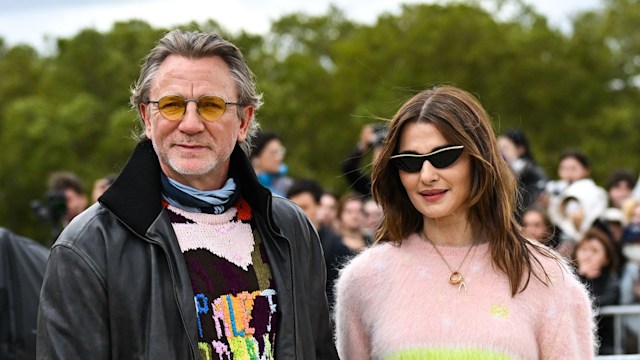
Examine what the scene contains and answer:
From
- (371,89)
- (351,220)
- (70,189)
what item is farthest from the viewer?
(371,89)

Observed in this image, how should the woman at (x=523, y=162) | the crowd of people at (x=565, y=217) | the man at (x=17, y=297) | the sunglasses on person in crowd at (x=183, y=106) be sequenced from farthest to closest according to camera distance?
the woman at (x=523, y=162) < the crowd of people at (x=565, y=217) < the man at (x=17, y=297) < the sunglasses on person in crowd at (x=183, y=106)

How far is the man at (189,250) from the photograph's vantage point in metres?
3.19

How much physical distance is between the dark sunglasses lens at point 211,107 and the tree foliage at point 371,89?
90.5 ft

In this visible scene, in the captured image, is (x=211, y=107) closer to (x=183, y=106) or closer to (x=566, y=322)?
(x=183, y=106)

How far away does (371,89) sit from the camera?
35.5 metres

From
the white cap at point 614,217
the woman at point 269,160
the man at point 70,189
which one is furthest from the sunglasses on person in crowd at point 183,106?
the white cap at point 614,217

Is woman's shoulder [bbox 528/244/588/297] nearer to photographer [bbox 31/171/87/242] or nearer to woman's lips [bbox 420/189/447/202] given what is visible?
woman's lips [bbox 420/189/447/202]

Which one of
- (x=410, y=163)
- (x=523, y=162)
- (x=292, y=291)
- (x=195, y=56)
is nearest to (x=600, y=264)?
(x=523, y=162)

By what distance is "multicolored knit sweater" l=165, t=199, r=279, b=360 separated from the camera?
3.39m

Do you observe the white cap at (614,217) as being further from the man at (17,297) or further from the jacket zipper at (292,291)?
the jacket zipper at (292,291)

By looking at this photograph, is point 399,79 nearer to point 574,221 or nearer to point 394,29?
point 394,29

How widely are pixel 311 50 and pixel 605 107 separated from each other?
1545cm

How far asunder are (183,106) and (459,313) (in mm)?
1260

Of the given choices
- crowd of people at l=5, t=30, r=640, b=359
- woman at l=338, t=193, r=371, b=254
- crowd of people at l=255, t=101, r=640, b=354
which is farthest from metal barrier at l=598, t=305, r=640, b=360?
crowd of people at l=5, t=30, r=640, b=359
